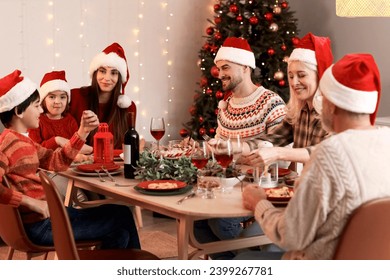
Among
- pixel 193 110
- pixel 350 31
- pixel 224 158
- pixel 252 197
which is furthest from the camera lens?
pixel 193 110

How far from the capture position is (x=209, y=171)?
2449 mm

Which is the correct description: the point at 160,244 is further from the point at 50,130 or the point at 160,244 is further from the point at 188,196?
the point at 188,196

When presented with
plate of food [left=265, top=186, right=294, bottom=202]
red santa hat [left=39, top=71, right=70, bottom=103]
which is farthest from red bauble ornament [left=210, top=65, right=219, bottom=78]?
plate of food [left=265, top=186, right=294, bottom=202]

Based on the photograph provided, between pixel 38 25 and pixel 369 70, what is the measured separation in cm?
364

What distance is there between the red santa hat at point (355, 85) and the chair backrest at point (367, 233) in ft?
1.03

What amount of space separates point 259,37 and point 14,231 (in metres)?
3.27

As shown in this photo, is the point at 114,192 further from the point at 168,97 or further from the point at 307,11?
the point at 307,11

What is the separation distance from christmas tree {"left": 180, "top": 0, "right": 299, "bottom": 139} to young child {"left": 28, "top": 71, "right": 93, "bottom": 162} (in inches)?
60.2

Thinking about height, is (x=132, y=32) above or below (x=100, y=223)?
above

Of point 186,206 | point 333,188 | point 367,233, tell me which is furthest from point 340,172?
point 186,206

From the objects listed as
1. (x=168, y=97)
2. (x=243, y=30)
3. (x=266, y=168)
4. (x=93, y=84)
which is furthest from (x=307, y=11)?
(x=266, y=168)

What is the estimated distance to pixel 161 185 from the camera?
92.0 inches

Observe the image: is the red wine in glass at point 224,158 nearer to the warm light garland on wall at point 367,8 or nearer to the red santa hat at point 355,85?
the red santa hat at point 355,85

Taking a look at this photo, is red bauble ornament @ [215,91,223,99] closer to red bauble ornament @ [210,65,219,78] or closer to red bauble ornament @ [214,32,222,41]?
red bauble ornament @ [210,65,219,78]
